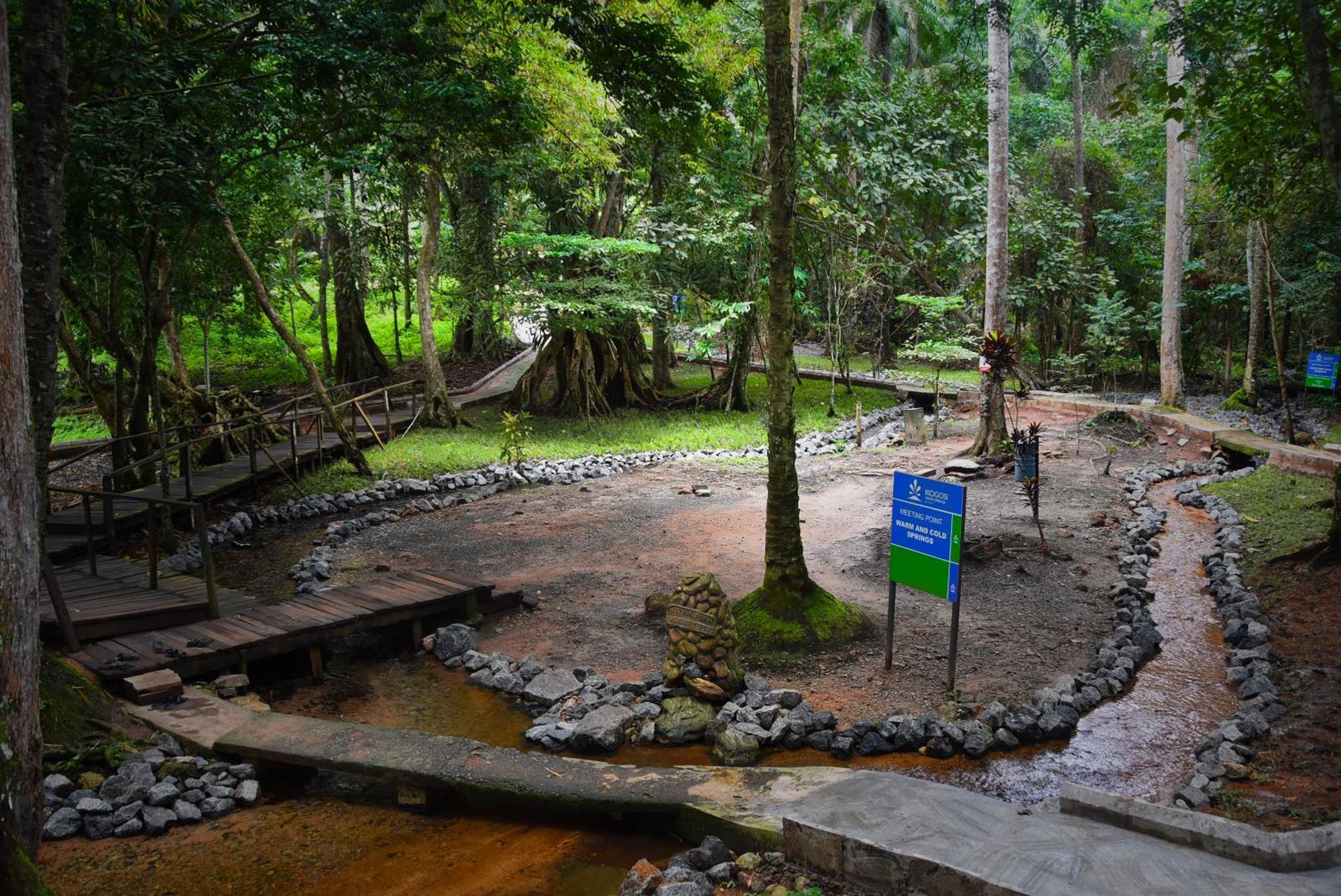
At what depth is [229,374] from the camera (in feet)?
82.5

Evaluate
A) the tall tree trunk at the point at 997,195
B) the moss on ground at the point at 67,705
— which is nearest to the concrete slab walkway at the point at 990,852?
the moss on ground at the point at 67,705

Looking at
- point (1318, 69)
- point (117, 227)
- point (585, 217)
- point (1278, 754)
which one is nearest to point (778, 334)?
point (1318, 69)

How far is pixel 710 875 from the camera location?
4.11 metres

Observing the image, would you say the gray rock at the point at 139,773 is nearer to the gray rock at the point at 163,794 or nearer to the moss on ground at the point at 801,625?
A: the gray rock at the point at 163,794

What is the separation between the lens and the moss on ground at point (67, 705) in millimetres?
5246

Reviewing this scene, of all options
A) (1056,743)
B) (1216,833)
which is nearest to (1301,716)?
(1056,743)

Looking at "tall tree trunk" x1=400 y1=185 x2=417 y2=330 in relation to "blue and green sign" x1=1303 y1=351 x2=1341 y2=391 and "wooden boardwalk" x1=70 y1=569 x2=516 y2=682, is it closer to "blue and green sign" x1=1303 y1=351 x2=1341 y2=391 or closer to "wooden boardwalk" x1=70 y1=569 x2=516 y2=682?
"wooden boardwalk" x1=70 y1=569 x2=516 y2=682

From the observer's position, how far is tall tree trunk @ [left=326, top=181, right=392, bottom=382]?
20453mm

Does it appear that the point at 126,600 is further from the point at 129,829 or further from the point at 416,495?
the point at 416,495

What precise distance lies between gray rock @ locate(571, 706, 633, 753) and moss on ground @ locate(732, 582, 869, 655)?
1599 mm

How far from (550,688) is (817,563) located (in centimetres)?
405

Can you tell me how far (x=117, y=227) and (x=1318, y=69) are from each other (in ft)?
38.3

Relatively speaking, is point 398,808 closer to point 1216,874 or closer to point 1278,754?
point 1216,874

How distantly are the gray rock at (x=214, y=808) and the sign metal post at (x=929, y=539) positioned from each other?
4.54m
